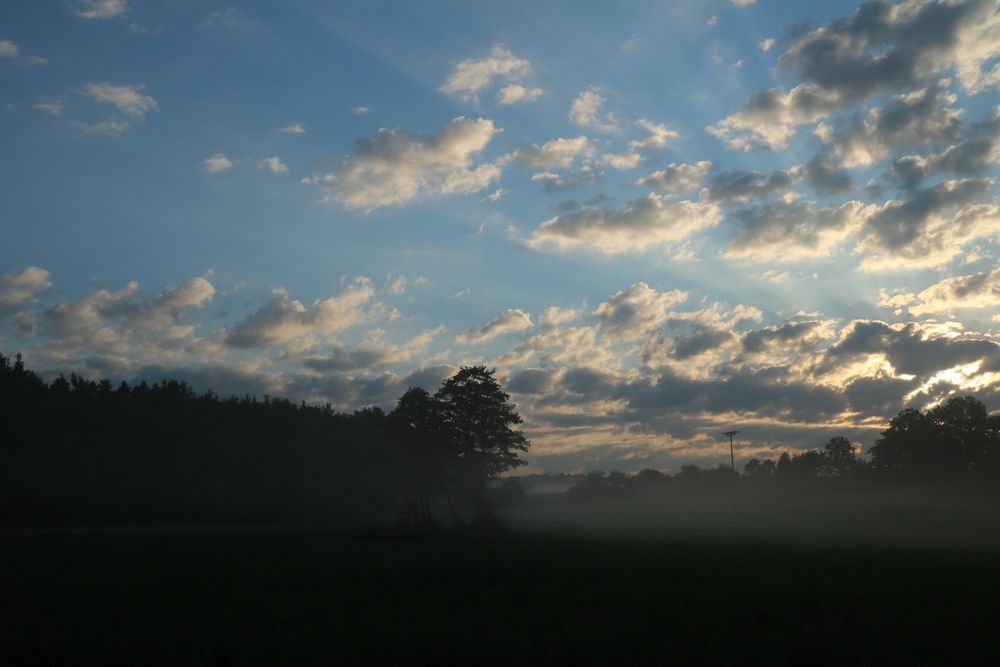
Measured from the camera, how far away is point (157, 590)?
20.1m

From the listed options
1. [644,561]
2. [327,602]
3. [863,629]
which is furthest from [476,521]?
[863,629]

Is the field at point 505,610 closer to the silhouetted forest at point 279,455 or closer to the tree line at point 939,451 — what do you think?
the silhouetted forest at point 279,455

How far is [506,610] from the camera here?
1593 centimetres

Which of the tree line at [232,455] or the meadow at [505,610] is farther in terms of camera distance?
the tree line at [232,455]

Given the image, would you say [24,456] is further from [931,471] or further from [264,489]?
[931,471]

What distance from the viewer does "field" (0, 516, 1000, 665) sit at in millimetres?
11930

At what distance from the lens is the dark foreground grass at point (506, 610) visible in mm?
11914

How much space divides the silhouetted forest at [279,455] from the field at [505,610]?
43.2m

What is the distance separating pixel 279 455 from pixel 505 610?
390 feet

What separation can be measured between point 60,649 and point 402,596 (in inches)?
316

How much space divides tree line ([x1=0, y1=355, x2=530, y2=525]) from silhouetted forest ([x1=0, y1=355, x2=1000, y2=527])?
20 cm

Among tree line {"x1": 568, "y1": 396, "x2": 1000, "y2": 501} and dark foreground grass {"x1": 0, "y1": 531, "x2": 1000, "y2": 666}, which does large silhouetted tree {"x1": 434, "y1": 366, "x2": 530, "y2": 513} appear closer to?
dark foreground grass {"x1": 0, "y1": 531, "x2": 1000, "y2": 666}

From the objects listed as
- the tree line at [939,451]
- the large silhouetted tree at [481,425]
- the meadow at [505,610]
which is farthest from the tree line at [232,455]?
the tree line at [939,451]

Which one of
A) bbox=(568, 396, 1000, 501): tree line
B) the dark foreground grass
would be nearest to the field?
the dark foreground grass
